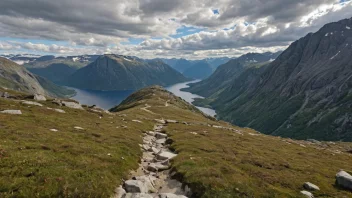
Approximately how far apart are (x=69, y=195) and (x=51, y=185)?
72.1 inches

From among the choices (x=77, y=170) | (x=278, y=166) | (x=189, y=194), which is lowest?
(x=278, y=166)

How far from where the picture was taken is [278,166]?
3506cm

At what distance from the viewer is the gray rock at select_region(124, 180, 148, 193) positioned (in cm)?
2172

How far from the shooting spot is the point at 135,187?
2184cm

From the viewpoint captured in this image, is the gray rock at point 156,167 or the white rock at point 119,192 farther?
the gray rock at point 156,167

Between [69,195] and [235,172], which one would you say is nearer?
[69,195]

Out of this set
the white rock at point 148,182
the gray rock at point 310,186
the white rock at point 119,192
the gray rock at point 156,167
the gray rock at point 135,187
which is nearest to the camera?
the white rock at point 119,192

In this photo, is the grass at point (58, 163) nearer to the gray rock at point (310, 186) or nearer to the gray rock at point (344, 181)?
the gray rock at point (310, 186)

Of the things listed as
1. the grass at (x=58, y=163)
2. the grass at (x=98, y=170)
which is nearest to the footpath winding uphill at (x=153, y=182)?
the grass at (x=98, y=170)

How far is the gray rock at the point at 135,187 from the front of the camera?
21719mm

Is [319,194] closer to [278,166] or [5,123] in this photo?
[278,166]

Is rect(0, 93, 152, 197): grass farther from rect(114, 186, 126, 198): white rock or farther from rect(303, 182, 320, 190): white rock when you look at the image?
rect(303, 182, 320, 190): white rock

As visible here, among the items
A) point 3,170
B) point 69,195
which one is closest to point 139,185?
point 69,195

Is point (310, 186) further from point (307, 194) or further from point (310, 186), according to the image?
point (307, 194)
